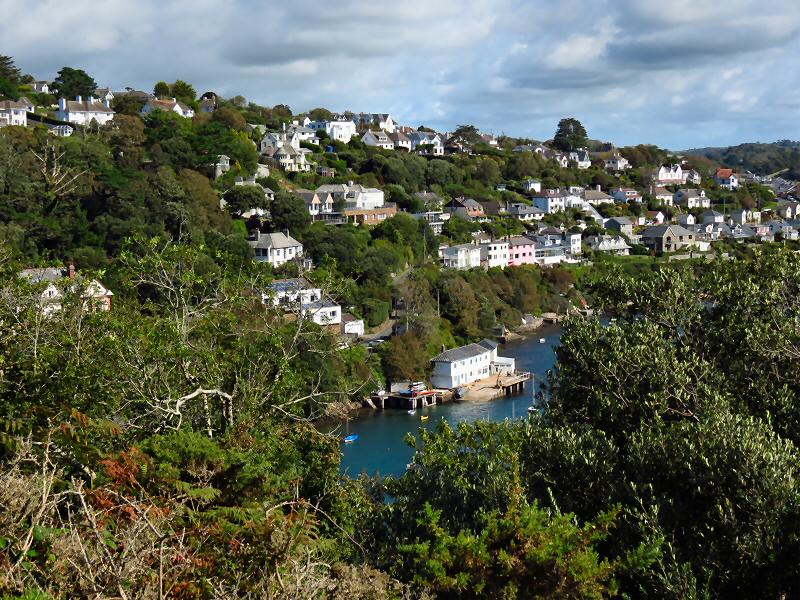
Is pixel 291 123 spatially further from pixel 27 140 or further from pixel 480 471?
pixel 480 471

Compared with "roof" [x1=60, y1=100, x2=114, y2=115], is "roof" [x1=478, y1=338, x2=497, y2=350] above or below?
below

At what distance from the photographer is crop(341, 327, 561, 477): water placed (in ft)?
70.2

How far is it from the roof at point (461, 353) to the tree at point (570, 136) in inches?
2082

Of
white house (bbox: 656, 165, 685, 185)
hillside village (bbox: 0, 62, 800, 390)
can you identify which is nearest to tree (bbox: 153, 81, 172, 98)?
hillside village (bbox: 0, 62, 800, 390)

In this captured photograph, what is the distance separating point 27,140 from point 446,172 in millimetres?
26843

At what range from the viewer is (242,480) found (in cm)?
669

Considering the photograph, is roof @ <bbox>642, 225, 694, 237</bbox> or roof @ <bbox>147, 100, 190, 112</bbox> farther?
roof @ <bbox>642, 225, 694, 237</bbox>

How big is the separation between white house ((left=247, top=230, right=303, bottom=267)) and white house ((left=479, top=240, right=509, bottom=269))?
11.0 meters

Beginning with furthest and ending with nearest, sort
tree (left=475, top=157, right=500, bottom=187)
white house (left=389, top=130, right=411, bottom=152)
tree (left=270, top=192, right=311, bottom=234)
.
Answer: white house (left=389, top=130, right=411, bottom=152) → tree (left=475, top=157, right=500, bottom=187) → tree (left=270, top=192, right=311, bottom=234)

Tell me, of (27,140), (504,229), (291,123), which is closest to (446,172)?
(504,229)

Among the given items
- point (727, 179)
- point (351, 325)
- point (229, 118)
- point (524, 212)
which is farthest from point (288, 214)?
point (727, 179)

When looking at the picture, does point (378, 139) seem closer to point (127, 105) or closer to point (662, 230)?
point (127, 105)

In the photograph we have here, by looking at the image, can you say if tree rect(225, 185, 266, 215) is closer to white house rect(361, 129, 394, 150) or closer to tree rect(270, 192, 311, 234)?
tree rect(270, 192, 311, 234)

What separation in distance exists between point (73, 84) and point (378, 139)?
21033 millimetres
